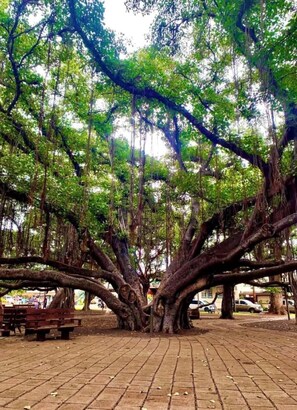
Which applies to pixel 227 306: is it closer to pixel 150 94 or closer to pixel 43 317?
pixel 43 317

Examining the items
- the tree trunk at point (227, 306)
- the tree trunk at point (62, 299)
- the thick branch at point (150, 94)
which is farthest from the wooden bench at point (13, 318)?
the tree trunk at point (227, 306)

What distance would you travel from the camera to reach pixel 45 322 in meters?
7.91

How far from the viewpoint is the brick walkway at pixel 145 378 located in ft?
9.68

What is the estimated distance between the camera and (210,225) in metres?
10.6

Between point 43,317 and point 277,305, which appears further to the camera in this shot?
point 277,305

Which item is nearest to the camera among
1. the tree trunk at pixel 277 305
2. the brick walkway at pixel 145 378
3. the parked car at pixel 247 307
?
the brick walkway at pixel 145 378

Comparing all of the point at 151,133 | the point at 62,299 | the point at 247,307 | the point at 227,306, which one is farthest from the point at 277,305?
the point at 151,133

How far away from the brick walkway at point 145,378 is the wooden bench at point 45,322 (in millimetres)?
1208

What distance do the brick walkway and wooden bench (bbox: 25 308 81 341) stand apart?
121 cm

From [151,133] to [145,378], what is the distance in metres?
6.92

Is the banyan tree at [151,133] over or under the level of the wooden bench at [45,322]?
over

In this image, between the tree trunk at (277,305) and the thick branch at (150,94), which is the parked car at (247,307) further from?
the thick branch at (150,94)

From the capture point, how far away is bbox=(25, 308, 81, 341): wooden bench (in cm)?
762

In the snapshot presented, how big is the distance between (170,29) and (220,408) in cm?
799
